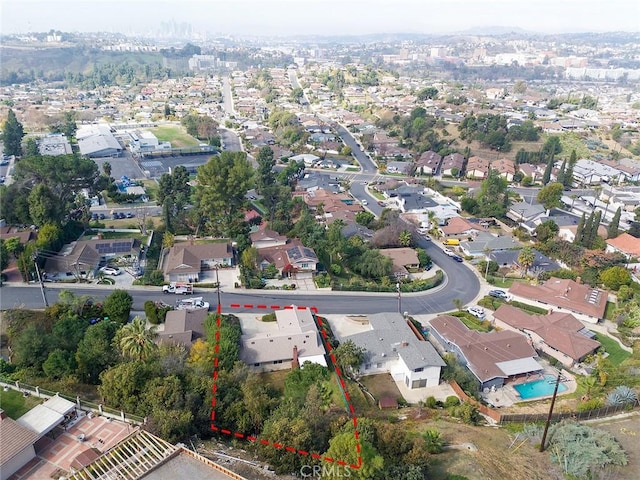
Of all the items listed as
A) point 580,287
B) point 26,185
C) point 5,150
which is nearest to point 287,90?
point 5,150

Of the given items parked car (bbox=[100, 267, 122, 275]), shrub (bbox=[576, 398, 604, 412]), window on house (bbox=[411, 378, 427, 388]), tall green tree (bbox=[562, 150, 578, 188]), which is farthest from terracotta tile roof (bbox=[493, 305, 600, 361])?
tall green tree (bbox=[562, 150, 578, 188])

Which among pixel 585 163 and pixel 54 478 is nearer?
pixel 54 478

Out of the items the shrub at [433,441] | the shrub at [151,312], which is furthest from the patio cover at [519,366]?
the shrub at [151,312]

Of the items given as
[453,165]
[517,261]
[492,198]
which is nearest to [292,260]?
[517,261]

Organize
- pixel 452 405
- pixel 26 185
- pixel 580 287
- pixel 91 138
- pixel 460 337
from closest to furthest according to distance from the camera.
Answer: pixel 452 405 < pixel 460 337 < pixel 580 287 < pixel 26 185 < pixel 91 138

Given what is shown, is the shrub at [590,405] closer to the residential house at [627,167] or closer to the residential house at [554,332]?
the residential house at [554,332]

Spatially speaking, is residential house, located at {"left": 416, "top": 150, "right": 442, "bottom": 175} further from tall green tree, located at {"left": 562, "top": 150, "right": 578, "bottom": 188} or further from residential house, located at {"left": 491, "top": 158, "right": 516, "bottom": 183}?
tall green tree, located at {"left": 562, "top": 150, "right": 578, "bottom": 188}

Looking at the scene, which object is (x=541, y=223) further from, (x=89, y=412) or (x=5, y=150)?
(x=5, y=150)
